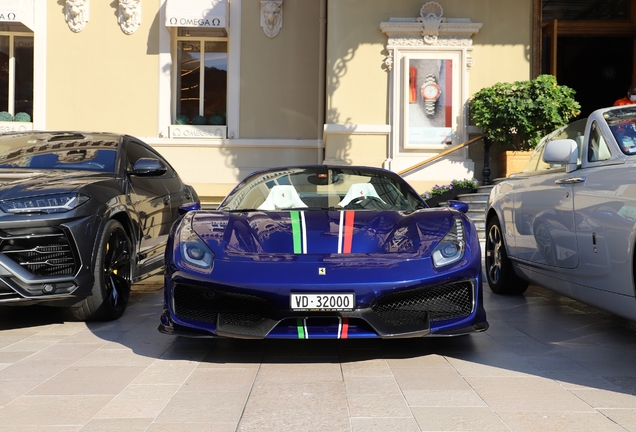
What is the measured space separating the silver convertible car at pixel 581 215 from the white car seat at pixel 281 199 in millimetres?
1808

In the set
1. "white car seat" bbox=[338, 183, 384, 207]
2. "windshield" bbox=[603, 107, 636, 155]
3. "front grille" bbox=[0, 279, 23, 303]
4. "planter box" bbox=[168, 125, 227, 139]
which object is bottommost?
"front grille" bbox=[0, 279, 23, 303]

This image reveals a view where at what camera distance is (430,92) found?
44.8 feet

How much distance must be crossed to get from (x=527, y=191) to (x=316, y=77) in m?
9.55

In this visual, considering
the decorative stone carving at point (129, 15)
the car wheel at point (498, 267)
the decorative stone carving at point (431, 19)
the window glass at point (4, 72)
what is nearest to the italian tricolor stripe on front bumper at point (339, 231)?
the car wheel at point (498, 267)

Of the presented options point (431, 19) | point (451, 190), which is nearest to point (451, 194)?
point (451, 190)

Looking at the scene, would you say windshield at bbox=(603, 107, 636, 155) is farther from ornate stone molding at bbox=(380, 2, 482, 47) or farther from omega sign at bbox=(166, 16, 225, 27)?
omega sign at bbox=(166, 16, 225, 27)

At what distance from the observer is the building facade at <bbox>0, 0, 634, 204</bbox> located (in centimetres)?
1365

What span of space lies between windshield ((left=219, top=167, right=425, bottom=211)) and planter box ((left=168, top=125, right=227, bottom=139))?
30.5 feet

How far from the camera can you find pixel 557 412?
322 cm

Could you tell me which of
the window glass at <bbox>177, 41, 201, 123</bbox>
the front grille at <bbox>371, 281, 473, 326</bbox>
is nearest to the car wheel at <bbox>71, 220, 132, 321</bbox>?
the front grille at <bbox>371, 281, 473, 326</bbox>

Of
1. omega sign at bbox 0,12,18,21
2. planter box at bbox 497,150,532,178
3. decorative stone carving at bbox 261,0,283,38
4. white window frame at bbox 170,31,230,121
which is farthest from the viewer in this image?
white window frame at bbox 170,31,230,121

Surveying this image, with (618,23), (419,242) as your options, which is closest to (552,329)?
(419,242)

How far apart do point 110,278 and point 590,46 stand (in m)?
14.4

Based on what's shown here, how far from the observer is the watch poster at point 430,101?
13609mm
